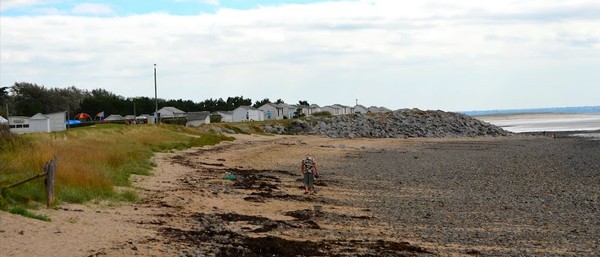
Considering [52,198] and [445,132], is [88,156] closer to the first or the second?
[52,198]

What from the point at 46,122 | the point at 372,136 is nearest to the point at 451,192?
the point at 46,122

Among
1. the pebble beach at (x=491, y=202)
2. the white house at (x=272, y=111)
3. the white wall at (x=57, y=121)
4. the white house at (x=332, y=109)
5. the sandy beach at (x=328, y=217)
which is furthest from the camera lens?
the white house at (x=332, y=109)

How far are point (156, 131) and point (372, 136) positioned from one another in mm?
35571

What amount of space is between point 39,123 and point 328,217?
141 ft

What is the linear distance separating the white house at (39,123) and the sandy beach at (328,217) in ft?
85.3

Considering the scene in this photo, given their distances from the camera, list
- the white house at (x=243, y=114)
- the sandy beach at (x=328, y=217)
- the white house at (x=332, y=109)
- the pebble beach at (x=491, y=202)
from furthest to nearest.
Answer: the white house at (x=332, y=109)
the white house at (x=243, y=114)
the pebble beach at (x=491, y=202)
the sandy beach at (x=328, y=217)

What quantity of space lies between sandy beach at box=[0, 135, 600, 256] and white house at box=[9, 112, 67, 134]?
2600 cm

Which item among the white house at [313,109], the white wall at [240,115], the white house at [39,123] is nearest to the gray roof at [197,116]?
the white wall at [240,115]

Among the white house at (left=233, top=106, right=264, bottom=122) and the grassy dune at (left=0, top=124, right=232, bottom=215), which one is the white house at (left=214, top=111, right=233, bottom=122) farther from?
the grassy dune at (left=0, top=124, right=232, bottom=215)

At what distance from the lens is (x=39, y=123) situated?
5538cm

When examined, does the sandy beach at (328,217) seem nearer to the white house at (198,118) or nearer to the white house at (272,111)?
the white house at (198,118)

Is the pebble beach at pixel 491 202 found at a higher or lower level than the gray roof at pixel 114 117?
lower

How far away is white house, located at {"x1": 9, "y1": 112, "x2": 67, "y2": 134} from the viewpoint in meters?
54.9

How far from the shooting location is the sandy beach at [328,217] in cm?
1220
